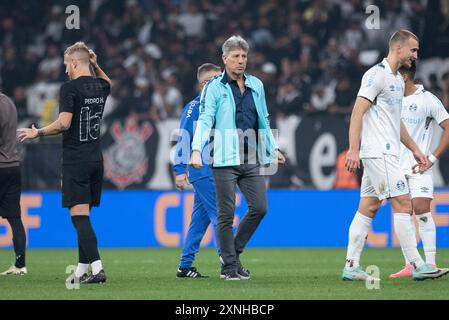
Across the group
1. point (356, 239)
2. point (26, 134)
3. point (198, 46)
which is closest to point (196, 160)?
point (26, 134)

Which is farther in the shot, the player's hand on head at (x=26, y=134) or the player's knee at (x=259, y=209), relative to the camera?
the player's knee at (x=259, y=209)

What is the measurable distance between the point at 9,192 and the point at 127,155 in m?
6.19

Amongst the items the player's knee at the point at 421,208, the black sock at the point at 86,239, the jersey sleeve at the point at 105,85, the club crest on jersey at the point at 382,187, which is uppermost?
the jersey sleeve at the point at 105,85

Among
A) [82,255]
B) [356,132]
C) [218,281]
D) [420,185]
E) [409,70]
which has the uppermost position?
[409,70]

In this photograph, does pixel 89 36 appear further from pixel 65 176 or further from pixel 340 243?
pixel 65 176

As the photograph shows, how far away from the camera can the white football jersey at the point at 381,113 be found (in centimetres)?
962

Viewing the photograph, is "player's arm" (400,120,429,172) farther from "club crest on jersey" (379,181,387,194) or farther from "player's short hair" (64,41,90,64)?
"player's short hair" (64,41,90,64)

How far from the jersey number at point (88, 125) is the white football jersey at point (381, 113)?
264cm

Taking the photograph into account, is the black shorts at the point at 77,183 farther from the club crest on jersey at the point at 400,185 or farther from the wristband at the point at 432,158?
the wristband at the point at 432,158

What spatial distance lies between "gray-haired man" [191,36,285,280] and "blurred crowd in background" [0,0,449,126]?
7967 millimetres

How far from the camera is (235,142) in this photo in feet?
33.1

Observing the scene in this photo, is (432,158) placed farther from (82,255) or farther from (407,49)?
(82,255)

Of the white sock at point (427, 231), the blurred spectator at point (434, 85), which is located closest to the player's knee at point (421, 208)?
the white sock at point (427, 231)

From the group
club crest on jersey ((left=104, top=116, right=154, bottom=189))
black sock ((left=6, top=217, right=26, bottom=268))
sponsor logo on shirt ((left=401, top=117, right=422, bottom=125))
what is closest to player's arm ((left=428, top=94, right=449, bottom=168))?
sponsor logo on shirt ((left=401, top=117, right=422, bottom=125))
